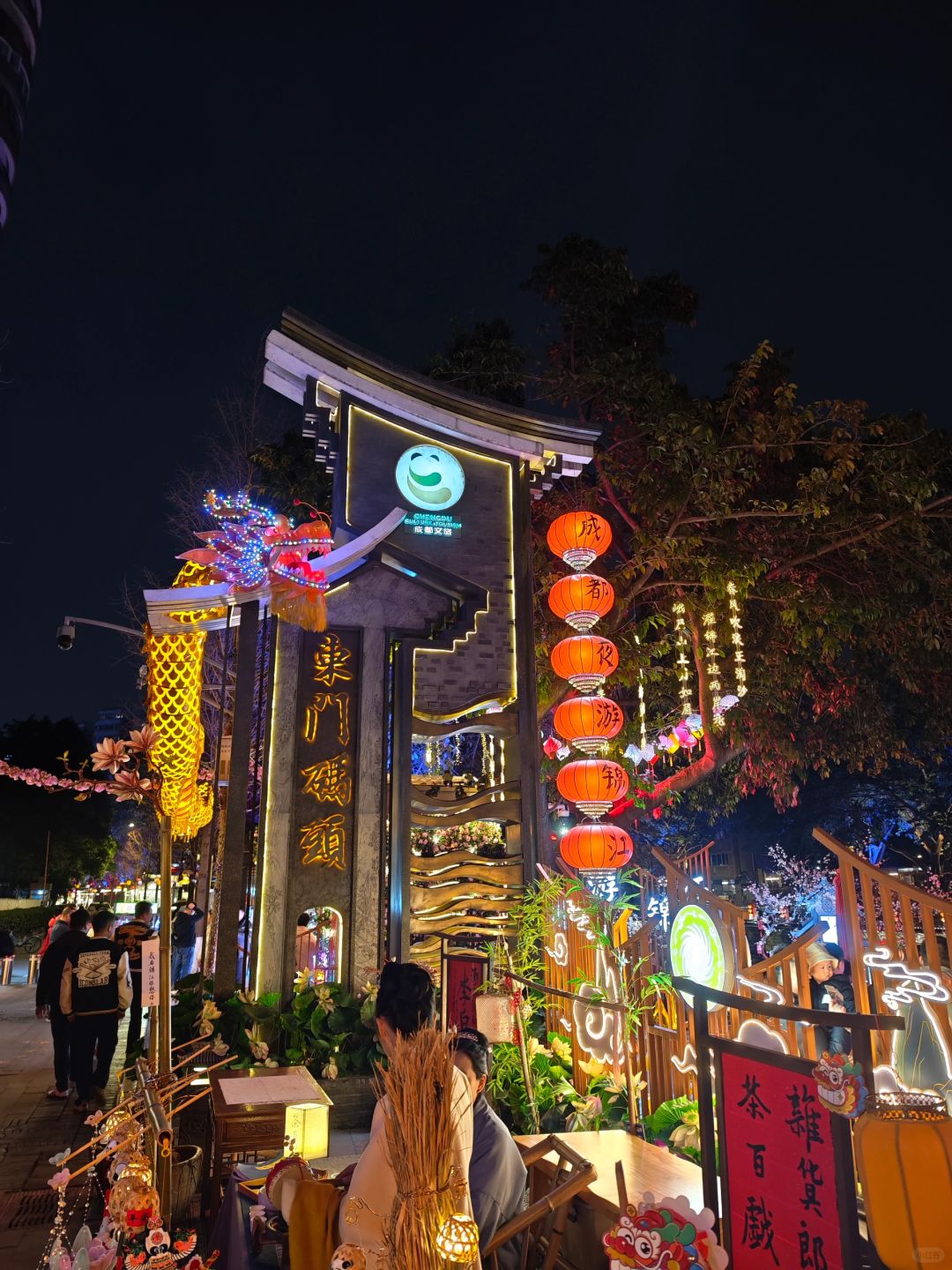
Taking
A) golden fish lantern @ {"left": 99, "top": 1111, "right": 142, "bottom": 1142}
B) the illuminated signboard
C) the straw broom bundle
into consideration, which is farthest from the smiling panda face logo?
the straw broom bundle

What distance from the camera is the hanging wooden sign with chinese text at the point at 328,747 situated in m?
8.83

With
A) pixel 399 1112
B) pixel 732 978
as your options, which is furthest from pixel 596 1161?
pixel 399 1112

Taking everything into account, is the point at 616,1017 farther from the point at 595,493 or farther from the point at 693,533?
the point at 595,493

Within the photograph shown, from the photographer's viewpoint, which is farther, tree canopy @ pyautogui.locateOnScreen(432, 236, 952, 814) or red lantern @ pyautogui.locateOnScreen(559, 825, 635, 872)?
tree canopy @ pyautogui.locateOnScreen(432, 236, 952, 814)

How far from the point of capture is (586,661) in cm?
1001

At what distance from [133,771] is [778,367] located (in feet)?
40.5

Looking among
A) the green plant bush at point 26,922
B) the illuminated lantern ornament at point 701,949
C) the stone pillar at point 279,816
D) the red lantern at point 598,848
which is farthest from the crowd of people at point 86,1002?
the green plant bush at point 26,922

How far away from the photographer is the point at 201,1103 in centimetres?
A: 641

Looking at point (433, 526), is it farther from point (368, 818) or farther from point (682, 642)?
point (682, 642)

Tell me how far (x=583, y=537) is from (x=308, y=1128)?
716 centimetres

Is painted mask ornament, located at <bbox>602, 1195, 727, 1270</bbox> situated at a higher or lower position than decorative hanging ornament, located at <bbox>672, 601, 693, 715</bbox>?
lower

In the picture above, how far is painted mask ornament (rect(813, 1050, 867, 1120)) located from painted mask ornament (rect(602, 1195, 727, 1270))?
0.50 meters

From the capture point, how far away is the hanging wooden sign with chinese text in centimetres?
883

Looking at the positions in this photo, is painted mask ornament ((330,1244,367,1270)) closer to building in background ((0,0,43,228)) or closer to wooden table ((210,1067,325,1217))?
wooden table ((210,1067,325,1217))
